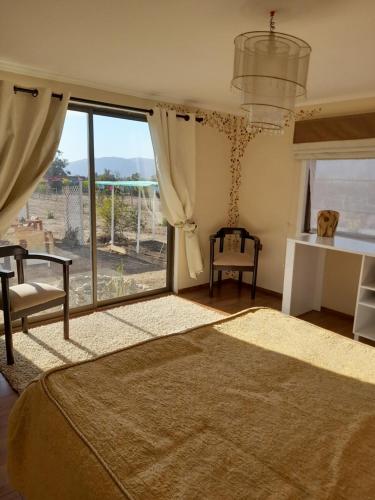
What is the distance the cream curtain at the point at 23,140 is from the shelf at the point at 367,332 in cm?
316

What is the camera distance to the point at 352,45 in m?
2.19

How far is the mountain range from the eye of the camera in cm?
359

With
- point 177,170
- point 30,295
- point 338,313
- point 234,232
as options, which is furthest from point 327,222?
point 30,295

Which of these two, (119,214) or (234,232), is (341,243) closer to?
(234,232)

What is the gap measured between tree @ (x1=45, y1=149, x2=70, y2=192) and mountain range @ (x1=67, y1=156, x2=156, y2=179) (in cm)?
5

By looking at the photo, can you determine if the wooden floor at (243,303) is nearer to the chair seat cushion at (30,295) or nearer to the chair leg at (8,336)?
the chair leg at (8,336)

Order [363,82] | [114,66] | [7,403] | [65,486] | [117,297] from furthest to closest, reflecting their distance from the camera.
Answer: [117,297] < [363,82] < [114,66] < [7,403] < [65,486]

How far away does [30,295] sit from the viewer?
2.83 meters

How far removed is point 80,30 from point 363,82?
2.32 m

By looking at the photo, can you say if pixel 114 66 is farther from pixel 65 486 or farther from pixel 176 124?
pixel 65 486

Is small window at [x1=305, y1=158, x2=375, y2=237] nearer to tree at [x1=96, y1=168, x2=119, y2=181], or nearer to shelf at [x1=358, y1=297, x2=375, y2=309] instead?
shelf at [x1=358, y1=297, x2=375, y2=309]

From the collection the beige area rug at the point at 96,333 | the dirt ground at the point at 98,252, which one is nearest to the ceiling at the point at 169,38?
the dirt ground at the point at 98,252

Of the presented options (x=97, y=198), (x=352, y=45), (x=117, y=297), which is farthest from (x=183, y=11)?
(x=117, y=297)

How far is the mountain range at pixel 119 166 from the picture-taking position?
3.59 m
